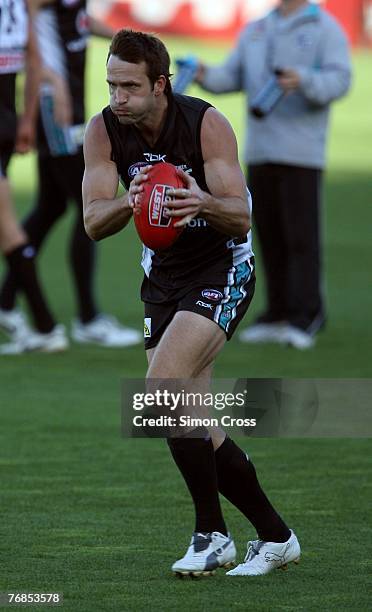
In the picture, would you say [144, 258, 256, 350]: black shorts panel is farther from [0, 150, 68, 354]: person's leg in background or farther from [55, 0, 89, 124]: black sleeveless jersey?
[55, 0, 89, 124]: black sleeveless jersey

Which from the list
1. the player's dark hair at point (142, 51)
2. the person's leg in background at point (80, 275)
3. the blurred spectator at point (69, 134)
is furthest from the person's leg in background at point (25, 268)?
the player's dark hair at point (142, 51)

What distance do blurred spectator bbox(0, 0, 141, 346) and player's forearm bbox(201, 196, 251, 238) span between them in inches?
197

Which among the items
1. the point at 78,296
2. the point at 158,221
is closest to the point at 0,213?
the point at 78,296

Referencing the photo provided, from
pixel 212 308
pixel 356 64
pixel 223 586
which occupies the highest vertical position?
pixel 212 308

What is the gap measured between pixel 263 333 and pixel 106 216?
5.71 meters

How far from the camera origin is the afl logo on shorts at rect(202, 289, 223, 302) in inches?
215

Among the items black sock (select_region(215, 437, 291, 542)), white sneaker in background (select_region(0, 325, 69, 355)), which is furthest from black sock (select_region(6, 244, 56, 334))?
black sock (select_region(215, 437, 291, 542))

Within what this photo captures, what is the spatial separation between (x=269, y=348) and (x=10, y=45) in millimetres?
2677

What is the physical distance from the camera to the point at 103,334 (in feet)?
34.8

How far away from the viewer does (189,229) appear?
555 cm

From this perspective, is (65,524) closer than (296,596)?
No

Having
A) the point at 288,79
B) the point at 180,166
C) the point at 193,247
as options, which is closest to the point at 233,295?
the point at 193,247

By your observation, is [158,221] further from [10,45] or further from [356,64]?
[356,64]

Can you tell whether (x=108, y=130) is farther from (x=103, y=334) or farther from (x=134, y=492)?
(x=103, y=334)
